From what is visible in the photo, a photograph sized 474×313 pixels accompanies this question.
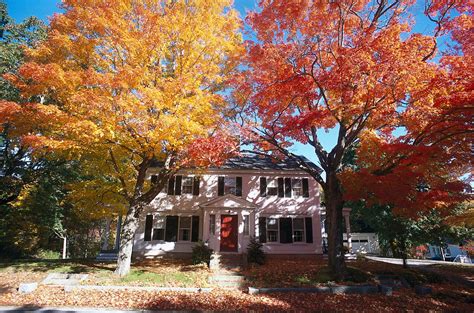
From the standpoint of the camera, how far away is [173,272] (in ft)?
45.6

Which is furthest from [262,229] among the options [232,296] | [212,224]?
[232,296]

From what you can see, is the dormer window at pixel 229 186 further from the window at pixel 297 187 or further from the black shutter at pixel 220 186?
the window at pixel 297 187

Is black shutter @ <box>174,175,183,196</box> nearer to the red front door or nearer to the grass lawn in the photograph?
the red front door

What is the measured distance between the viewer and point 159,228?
19016mm

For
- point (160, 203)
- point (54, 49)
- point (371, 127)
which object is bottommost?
point (160, 203)

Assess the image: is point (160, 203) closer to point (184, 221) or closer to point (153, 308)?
point (184, 221)

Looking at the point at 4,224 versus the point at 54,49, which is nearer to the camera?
the point at 54,49

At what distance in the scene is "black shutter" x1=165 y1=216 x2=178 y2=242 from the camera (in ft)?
61.9

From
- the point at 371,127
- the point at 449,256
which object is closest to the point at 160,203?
the point at 371,127

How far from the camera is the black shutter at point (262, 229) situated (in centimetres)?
1895

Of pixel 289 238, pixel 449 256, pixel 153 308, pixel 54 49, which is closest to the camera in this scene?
pixel 153 308

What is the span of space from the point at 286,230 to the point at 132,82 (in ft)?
45.9

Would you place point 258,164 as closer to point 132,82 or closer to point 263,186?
point 263,186

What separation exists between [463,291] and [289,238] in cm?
974
